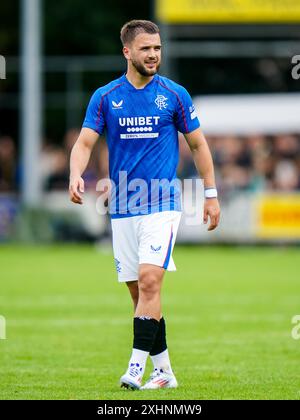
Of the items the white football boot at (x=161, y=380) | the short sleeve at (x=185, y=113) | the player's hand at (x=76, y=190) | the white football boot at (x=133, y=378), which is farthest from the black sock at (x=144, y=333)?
the short sleeve at (x=185, y=113)

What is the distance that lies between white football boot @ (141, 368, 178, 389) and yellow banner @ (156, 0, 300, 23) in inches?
780

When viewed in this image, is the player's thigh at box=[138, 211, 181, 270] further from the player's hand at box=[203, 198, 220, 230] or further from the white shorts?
the player's hand at box=[203, 198, 220, 230]

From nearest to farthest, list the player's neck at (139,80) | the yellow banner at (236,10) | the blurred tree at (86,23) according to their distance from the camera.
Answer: the player's neck at (139,80) < the yellow banner at (236,10) < the blurred tree at (86,23)

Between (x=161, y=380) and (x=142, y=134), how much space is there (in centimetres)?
166

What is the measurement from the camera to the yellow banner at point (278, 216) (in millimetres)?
24656

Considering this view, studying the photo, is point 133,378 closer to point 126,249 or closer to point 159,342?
point 159,342

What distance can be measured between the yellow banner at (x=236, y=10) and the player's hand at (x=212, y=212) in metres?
19.5

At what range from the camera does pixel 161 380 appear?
27.5ft

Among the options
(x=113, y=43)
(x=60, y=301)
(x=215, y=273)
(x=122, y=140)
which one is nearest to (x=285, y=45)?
(x=113, y=43)

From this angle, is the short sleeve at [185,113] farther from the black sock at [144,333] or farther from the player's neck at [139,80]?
the black sock at [144,333]

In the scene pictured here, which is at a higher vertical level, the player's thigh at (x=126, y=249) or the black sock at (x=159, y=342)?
the player's thigh at (x=126, y=249)

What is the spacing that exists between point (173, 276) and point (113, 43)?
1523 cm

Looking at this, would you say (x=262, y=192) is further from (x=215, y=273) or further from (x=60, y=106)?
(x=60, y=106)

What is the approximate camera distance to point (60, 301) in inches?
A: 584
